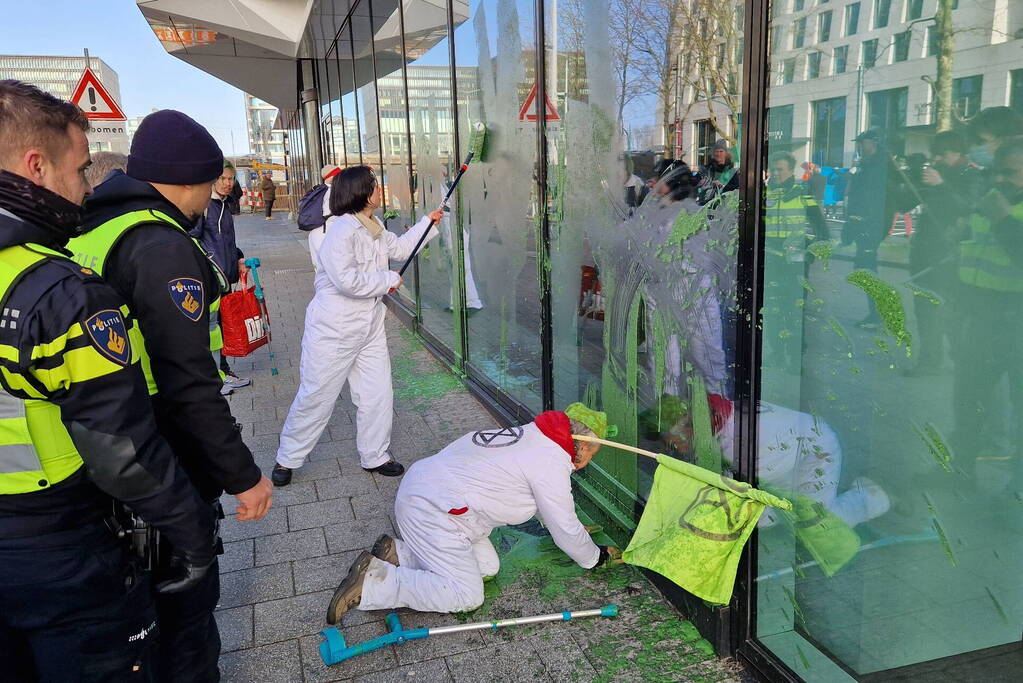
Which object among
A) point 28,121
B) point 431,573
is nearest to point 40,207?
point 28,121

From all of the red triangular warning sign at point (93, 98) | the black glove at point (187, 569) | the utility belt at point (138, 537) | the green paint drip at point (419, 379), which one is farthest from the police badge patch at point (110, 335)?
the red triangular warning sign at point (93, 98)

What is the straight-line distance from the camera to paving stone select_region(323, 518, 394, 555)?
3.65m

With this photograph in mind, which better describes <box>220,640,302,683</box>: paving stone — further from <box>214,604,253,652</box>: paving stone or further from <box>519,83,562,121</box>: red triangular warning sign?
<box>519,83,562,121</box>: red triangular warning sign

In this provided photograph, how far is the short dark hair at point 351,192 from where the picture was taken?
14.5 ft

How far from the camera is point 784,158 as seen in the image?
227cm

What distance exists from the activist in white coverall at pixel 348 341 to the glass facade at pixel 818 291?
3.85ft

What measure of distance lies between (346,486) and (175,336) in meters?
2.56

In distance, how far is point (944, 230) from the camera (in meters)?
1.85

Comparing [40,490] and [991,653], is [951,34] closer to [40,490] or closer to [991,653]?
[991,653]

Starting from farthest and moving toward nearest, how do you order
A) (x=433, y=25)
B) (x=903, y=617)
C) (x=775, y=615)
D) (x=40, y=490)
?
1. (x=433, y=25)
2. (x=775, y=615)
3. (x=903, y=617)
4. (x=40, y=490)

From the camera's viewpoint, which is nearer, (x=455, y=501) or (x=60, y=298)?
(x=60, y=298)

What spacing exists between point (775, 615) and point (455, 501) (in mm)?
1232

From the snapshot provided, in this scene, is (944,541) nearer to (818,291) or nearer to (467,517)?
(818,291)

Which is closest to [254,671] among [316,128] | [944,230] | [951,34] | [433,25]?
[944,230]
